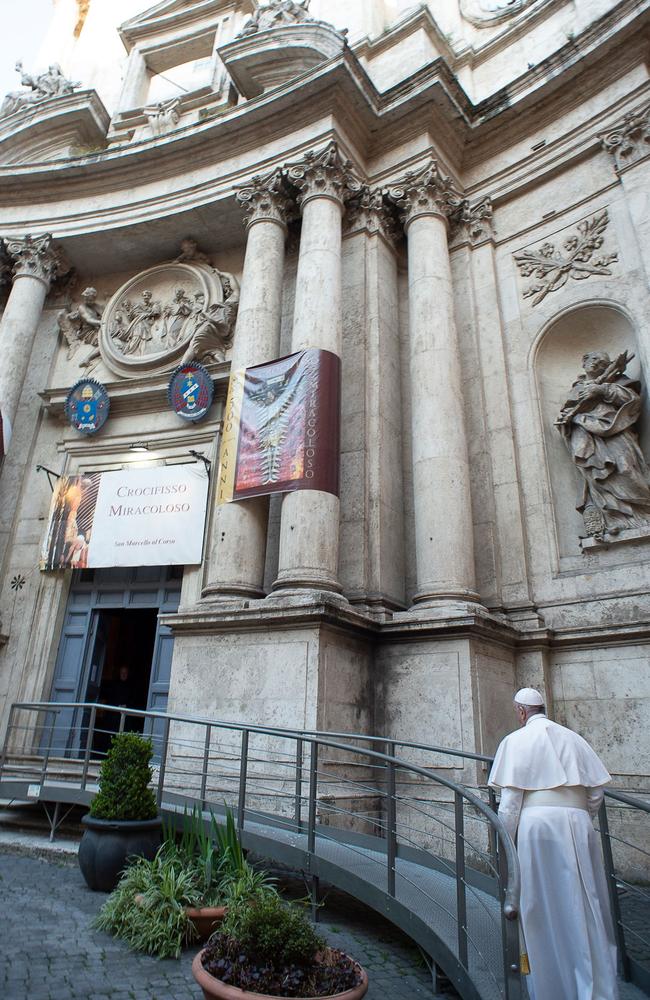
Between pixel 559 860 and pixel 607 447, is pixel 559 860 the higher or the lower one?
the lower one

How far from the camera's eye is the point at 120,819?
228 inches

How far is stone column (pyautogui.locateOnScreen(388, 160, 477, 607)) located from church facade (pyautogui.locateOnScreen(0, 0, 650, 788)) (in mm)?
53

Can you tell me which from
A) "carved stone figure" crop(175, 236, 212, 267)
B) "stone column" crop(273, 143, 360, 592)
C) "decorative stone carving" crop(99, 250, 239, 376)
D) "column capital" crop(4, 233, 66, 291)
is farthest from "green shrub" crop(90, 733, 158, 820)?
"column capital" crop(4, 233, 66, 291)

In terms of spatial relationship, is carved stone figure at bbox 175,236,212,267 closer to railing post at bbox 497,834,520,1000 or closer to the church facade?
the church facade

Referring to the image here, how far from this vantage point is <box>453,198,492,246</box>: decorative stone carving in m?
12.5

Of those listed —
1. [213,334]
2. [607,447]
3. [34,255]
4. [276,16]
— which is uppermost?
[276,16]

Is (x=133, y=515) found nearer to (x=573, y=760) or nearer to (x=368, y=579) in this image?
(x=368, y=579)

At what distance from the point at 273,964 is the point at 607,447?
8.12 metres

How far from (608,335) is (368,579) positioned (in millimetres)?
5785

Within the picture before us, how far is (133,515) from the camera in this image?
488 inches

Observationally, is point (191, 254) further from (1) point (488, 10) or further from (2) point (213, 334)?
(1) point (488, 10)

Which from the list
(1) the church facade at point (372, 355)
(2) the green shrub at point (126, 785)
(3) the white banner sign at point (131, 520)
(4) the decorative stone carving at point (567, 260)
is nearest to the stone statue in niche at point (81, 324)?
(1) the church facade at point (372, 355)

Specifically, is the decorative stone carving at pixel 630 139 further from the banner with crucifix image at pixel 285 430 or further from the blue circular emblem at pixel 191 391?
Answer: the blue circular emblem at pixel 191 391

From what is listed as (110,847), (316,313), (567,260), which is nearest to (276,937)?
(110,847)
